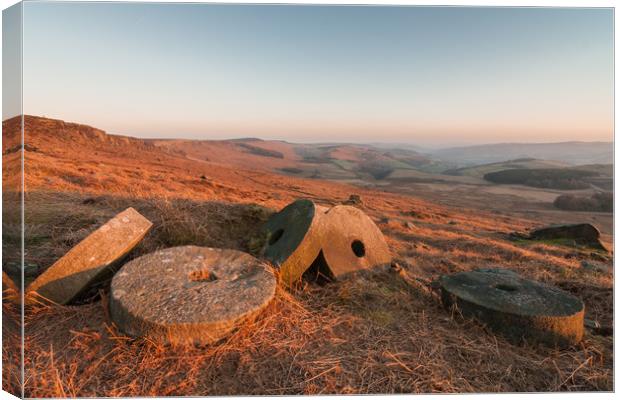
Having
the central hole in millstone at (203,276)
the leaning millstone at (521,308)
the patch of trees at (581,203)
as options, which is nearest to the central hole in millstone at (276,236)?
the central hole in millstone at (203,276)

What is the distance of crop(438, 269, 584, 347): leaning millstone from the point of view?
3602 millimetres

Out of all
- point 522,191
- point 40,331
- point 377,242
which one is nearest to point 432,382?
point 377,242

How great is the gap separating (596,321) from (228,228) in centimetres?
574

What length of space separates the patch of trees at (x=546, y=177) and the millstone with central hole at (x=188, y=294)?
43599 millimetres

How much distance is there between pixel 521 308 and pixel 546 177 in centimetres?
4641

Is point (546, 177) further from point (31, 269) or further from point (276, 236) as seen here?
point (31, 269)

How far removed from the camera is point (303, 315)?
3.86 meters

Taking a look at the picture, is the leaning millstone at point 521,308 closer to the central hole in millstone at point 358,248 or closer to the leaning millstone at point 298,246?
the central hole in millstone at point 358,248

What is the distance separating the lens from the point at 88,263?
372cm

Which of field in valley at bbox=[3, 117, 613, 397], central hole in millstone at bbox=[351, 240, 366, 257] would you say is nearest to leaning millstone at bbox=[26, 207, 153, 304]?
field in valley at bbox=[3, 117, 613, 397]

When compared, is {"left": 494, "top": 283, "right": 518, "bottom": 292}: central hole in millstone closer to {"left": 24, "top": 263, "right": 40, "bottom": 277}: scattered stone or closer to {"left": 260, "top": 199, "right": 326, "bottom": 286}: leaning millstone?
{"left": 260, "top": 199, "right": 326, "bottom": 286}: leaning millstone

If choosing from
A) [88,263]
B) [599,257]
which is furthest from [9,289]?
[599,257]

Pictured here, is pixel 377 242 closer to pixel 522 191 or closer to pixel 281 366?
pixel 281 366

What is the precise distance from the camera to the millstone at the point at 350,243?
15.4 feet
